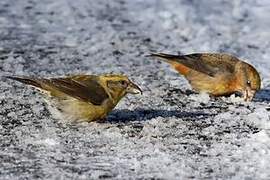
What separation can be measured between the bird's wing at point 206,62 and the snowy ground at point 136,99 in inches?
11.1

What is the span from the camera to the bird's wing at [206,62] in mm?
7574

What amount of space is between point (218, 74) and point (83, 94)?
69.1 inches

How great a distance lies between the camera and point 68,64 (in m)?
8.64

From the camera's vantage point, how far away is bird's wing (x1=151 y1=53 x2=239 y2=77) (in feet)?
24.8

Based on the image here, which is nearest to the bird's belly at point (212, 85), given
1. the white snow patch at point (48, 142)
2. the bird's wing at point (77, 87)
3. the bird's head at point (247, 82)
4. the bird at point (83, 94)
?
the bird's head at point (247, 82)

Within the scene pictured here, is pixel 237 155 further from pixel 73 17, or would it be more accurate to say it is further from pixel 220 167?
pixel 73 17

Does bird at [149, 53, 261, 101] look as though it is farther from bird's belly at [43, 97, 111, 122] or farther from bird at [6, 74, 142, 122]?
bird's belly at [43, 97, 111, 122]

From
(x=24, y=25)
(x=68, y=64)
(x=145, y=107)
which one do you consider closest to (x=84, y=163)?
(x=145, y=107)

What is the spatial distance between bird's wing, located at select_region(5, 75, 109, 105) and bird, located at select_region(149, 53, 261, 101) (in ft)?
3.79

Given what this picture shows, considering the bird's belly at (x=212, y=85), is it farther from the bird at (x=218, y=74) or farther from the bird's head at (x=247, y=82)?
the bird's head at (x=247, y=82)

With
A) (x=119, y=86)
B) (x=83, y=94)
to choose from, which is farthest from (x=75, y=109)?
(x=119, y=86)

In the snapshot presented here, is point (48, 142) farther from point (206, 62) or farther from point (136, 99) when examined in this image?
point (206, 62)

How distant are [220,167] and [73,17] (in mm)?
5725

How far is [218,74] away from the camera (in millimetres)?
7555
